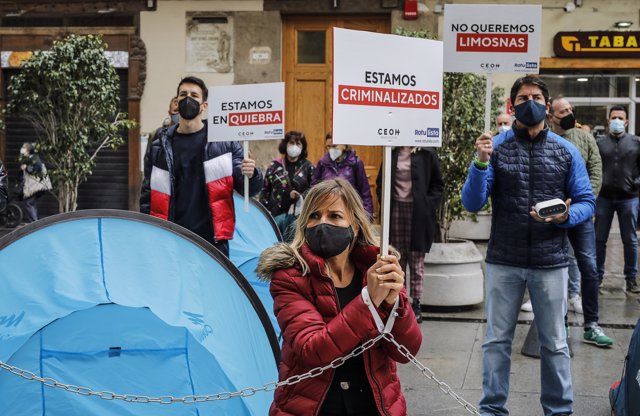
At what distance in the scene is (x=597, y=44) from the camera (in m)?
15.0

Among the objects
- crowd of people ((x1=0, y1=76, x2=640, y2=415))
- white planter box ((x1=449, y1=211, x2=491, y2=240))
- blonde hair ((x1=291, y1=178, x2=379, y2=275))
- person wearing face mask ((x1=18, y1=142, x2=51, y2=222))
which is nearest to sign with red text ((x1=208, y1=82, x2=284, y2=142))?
crowd of people ((x1=0, y1=76, x2=640, y2=415))

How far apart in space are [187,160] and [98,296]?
1913 mm

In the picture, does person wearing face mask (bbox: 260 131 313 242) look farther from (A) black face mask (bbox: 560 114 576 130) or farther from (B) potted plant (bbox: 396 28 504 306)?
(A) black face mask (bbox: 560 114 576 130)

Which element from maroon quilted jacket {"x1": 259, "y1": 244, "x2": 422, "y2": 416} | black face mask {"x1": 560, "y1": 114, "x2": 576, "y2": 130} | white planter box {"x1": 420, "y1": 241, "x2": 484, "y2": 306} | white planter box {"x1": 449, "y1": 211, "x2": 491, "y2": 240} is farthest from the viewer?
white planter box {"x1": 449, "y1": 211, "x2": 491, "y2": 240}

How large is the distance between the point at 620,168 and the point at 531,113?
471cm

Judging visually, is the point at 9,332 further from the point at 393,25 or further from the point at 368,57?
the point at 393,25

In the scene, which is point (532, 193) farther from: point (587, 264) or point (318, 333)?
point (587, 264)

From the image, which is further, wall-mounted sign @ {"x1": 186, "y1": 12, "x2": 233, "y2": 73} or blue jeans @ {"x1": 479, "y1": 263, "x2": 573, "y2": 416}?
wall-mounted sign @ {"x1": 186, "y1": 12, "x2": 233, "y2": 73}

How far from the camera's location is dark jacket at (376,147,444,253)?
7.96 metres

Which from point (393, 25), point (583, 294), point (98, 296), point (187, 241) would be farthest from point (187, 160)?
point (393, 25)

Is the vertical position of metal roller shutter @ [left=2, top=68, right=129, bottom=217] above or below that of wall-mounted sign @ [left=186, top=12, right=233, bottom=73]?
A: below

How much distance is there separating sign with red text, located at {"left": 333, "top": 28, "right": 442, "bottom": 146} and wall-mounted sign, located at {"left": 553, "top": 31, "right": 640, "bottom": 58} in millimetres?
12403

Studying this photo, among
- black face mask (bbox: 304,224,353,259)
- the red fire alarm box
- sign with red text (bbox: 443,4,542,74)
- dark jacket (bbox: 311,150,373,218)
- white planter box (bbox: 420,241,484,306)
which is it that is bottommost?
white planter box (bbox: 420,241,484,306)

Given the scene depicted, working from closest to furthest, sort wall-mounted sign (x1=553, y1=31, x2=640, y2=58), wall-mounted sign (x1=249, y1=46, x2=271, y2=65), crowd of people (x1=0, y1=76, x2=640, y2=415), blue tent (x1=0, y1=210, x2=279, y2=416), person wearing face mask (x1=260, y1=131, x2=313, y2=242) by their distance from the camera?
crowd of people (x1=0, y1=76, x2=640, y2=415), blue tent (x1=0, y1=210, x2=279, y2=416), person wearing face mask (x1=260, y1=131, x2=313, y2=242), wall-mounted sign (x1=553, y1=31, x2=640, y2=58), wall-mounted sign (x1=249, y1=46, x2=271, y2=65)
